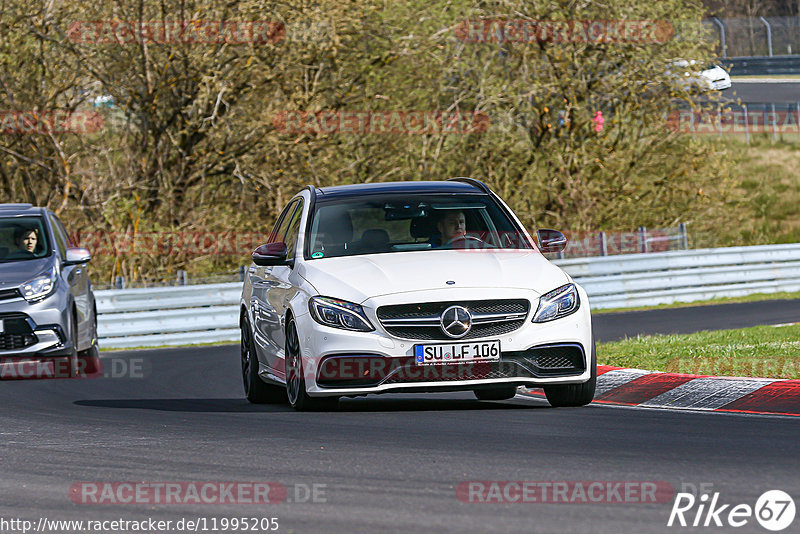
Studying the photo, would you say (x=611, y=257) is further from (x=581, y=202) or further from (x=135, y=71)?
(x=135, y=71)

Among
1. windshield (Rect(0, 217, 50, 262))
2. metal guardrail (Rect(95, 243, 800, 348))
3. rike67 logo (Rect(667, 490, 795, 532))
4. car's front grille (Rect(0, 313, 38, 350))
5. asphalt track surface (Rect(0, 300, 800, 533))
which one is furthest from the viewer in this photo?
metal guardrail (Rect(95, 243, 800, 348))

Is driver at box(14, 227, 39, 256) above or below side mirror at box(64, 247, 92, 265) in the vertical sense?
above

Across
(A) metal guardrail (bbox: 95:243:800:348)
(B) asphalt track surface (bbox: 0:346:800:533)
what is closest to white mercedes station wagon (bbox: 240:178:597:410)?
(B) asphalt track surface (bbox: 0:346:800:533)

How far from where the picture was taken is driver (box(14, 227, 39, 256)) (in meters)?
14.9

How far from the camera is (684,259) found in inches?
1067

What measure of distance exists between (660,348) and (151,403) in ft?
16.5

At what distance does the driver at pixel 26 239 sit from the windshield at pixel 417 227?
5135 millimetres

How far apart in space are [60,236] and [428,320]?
7160 mm

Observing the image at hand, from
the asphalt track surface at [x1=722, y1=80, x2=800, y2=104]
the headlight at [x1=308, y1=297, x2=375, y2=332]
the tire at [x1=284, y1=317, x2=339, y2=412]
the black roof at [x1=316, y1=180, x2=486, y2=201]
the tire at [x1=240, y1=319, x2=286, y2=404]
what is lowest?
the asphalt track surface at [x1=722, y1=80, x2=800, y2=104]

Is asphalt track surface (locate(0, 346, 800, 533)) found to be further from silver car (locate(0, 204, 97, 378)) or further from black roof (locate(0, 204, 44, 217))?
black roof (locate(0, 204, 44, 217))

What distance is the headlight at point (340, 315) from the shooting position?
30.9 feet

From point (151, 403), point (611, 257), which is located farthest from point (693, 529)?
point (611, 257)

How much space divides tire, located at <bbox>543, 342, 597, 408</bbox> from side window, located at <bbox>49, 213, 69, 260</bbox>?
644 centimetres

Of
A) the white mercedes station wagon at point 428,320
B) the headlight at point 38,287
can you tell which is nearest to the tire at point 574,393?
the white mercedes station wagon at point 428,320
